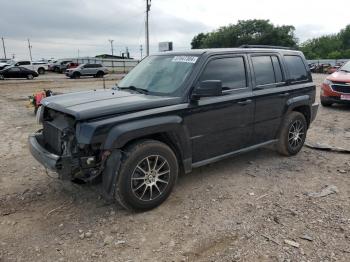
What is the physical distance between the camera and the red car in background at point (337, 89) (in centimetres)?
1052

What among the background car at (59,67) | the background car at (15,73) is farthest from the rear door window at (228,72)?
the background car at (59,67)

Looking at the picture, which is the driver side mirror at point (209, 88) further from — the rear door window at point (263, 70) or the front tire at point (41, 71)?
the front tire at point (41, 71)

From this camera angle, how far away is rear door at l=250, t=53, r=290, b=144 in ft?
16.8

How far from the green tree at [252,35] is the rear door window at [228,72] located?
7432cm

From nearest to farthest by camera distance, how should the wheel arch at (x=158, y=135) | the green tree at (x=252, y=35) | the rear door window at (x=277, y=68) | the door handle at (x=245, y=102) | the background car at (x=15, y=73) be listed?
the wheel arch at (x=158, y=135)
the door handle at (x=245, y=102)
the rear door window at (x=277, y=68)
the background car at (x=15, y=73)
the green tree at (x=252, y=35)

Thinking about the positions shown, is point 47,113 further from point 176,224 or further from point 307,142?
point 307,142

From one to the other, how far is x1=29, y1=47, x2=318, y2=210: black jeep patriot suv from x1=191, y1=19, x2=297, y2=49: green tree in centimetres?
7387

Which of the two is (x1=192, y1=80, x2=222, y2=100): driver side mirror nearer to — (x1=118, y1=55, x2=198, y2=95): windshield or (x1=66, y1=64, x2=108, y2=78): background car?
(x1=118, y1=55, x2=198, y2=95): windshield

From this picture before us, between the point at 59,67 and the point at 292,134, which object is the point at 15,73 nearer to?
the point at 59,67

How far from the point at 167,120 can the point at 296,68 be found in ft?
9.81

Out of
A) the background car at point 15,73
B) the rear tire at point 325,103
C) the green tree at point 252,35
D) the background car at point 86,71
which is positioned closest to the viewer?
the rear tire at point 325,103

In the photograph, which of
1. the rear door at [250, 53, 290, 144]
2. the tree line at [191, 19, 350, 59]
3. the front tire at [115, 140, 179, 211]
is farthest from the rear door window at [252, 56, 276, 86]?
the tree line at [191, 19, 350, 59]

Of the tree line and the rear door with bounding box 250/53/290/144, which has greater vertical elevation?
the tree line

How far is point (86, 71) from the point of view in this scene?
34094mm
